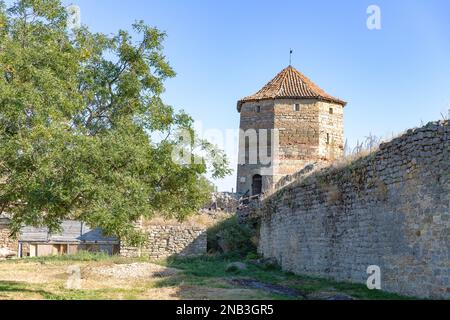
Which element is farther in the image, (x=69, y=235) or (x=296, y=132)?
(x=296, y=132)

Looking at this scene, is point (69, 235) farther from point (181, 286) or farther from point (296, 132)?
point (181, 286)

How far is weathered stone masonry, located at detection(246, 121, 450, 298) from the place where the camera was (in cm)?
1116

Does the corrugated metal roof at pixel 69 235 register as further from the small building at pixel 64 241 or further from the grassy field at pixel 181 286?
the grassy field at pixel 181 286

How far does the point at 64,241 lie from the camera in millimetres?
29047

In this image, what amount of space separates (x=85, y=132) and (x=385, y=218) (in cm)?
702

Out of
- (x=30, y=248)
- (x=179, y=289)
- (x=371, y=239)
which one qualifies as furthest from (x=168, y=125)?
(x=30, y=248)

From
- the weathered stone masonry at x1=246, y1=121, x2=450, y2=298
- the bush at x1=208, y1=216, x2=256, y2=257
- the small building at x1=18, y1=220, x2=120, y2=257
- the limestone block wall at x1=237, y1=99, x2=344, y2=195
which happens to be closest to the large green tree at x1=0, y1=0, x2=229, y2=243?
the weathered stone masonry at x1=246, y1=121, x2=450, y2=298

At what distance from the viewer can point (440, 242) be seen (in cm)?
1099

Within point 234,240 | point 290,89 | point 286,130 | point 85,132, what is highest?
point 290,89

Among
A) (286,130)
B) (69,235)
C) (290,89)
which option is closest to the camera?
(69,235)

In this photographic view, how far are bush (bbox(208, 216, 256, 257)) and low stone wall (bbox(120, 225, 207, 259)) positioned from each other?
0.55 m

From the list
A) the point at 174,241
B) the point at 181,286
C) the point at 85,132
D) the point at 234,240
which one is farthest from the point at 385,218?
the point at 174,241
